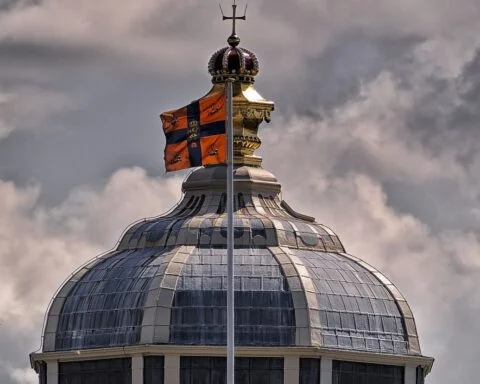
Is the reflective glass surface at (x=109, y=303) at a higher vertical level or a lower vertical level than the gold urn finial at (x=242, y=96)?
lower

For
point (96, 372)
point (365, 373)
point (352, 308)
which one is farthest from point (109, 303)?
point (365, 373)

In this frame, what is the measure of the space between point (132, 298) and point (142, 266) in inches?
80.1

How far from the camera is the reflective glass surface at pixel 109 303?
181375mm

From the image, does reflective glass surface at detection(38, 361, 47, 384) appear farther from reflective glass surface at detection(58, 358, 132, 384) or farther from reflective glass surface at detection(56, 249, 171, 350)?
reflective glass surface at detection(56, 249, 171, 350)

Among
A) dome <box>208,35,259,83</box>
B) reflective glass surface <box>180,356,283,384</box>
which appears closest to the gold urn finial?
dome <box>208,35,259,83</box>

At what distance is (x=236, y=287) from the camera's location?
181 metres

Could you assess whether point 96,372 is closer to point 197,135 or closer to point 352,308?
point 352,308

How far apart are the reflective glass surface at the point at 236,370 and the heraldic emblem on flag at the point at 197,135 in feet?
33.5

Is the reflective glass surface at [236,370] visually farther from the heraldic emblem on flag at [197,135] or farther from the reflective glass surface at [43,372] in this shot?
the heraldic emblem on flag at [197,135]

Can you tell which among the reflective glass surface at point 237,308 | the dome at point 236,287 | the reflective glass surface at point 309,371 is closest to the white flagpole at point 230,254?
the reflective glass surface at point 237,308

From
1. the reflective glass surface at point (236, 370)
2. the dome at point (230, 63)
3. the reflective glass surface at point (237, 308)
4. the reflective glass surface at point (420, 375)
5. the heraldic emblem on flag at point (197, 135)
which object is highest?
the dome at point (230, 63)

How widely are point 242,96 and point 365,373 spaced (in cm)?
1394

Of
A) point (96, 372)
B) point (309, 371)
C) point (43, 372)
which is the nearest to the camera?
point (309, 371)

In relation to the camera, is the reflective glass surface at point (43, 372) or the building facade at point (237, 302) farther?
the reflective glass surface at point (43, 372)
